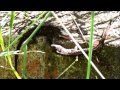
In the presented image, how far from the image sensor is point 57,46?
1.15 m

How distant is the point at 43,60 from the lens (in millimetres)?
1123
